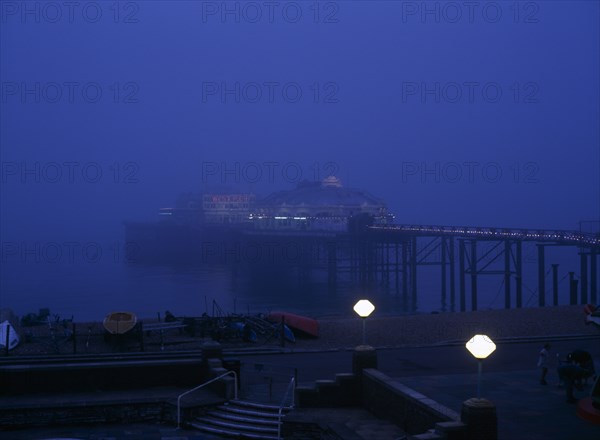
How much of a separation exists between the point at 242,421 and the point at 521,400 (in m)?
4.97

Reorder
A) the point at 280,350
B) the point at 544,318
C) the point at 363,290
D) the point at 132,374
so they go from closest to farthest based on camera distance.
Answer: the point at 132,374 < the point at 280,350 < the point at 544,318 < the point at 363,290

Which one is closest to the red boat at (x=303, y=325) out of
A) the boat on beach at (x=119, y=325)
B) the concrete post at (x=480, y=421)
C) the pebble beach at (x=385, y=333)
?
the pebble beach at (x=385, y=333)

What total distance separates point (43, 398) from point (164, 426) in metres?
2.80

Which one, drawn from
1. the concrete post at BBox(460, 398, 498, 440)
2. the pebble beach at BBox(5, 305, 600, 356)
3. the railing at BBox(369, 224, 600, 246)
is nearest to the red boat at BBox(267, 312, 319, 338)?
the pebble beach at BBox(5, 305, 600, 356)

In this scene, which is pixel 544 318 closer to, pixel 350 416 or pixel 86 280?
pixel 350 416

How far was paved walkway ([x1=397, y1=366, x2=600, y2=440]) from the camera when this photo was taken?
11.1 meters

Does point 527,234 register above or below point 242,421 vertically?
above

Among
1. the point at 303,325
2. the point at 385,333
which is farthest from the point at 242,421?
the point at 385,333

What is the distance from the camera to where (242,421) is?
43.0 ft

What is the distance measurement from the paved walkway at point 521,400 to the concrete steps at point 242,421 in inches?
116

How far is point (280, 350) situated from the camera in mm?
20141

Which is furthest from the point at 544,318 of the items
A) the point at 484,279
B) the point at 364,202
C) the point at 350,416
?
the point at 364,202

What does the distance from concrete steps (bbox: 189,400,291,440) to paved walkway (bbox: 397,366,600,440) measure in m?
2.95

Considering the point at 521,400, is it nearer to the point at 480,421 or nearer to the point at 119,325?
the point at 480,421
